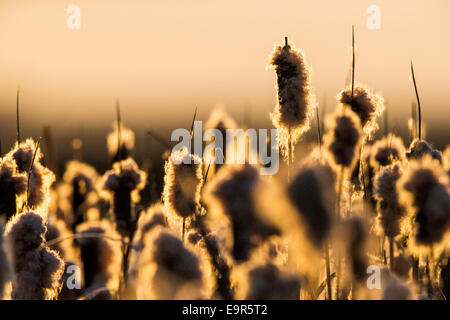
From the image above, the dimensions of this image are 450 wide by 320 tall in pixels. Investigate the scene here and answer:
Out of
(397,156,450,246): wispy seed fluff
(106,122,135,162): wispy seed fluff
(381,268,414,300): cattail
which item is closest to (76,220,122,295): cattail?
(106,122,135,162): wispy seed fluff

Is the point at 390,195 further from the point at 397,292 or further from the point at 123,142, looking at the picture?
the point at 123,142

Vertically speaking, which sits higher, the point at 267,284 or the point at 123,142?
the point at 123,142

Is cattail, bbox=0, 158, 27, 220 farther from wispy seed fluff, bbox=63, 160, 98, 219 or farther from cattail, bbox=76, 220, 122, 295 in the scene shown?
wispy seed fluff, bbox=63, 160, 98, 219

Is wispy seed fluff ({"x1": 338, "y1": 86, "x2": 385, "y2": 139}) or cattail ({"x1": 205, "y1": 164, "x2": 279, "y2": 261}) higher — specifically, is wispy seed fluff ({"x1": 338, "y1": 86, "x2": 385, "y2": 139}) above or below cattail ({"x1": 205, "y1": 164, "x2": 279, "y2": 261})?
above

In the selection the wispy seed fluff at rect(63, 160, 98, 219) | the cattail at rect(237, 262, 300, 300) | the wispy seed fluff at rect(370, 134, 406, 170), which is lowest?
the cattail at rect(237, 262, 300, 300)

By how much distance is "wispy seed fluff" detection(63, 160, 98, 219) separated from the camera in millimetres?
5066

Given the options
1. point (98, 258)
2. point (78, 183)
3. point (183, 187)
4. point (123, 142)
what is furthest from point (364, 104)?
point (78, 183)

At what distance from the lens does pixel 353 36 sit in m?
3.21

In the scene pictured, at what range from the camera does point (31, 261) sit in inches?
105

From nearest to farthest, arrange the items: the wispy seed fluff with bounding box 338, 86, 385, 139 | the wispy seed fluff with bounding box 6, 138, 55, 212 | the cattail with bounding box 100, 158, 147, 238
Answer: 1. the wispy seed fluff with bounding box 6, 138, 55, 212
2. the wispy seed fluff with bounding box 338, 86, 385, 139
3. the cattail with bounding box 100, 158, 147, 238

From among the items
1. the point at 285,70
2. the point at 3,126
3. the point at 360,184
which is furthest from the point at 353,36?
the point at 3,126

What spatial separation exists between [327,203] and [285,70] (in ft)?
5.75

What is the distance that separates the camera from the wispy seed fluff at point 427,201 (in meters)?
2.22

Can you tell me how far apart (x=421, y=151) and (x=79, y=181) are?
2952 millimetres
